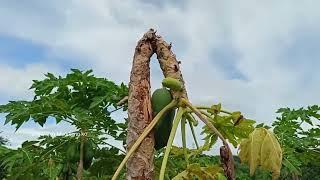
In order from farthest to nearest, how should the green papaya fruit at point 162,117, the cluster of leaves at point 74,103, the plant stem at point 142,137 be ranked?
the cluster of leaves at point 74,103 → the green papaya fruit at point 162,117 → the plant stem at point 142,137

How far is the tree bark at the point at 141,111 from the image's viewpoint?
199 centimetres

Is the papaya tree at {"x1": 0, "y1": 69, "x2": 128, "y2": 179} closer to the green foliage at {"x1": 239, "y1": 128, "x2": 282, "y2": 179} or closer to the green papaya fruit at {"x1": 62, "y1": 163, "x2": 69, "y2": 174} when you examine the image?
the green papaya fruit at {"x1": 62, "y1": 163, "x2": 69, "y2": 174}

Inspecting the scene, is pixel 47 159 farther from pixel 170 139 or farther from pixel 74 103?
pixel 170 139

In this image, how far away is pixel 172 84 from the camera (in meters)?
2.11

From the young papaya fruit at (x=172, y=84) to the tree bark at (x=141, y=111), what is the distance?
75mm

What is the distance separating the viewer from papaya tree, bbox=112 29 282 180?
78.4 inches

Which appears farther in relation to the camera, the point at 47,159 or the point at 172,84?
the point at 47,159

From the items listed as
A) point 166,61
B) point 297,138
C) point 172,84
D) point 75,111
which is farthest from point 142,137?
point 297,138

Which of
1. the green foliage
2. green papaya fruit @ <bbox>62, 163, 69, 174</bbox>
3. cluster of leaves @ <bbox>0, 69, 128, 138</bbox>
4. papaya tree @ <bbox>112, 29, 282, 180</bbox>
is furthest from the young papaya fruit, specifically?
green papaya fruit @ <bbox>62, 163, 69, 174</bbox>

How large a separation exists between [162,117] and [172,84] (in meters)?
0.13

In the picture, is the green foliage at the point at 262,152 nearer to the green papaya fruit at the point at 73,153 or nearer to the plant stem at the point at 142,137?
the plant stem at the point at 142,137

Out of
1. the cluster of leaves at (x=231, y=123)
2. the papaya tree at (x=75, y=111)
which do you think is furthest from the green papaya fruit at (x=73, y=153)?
the cluster of leaves at (x=231, y=123)

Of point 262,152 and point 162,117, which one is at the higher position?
point 162,117

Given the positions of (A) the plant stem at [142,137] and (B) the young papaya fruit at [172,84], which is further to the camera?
(B) the young papaya fruit at [172,84]
